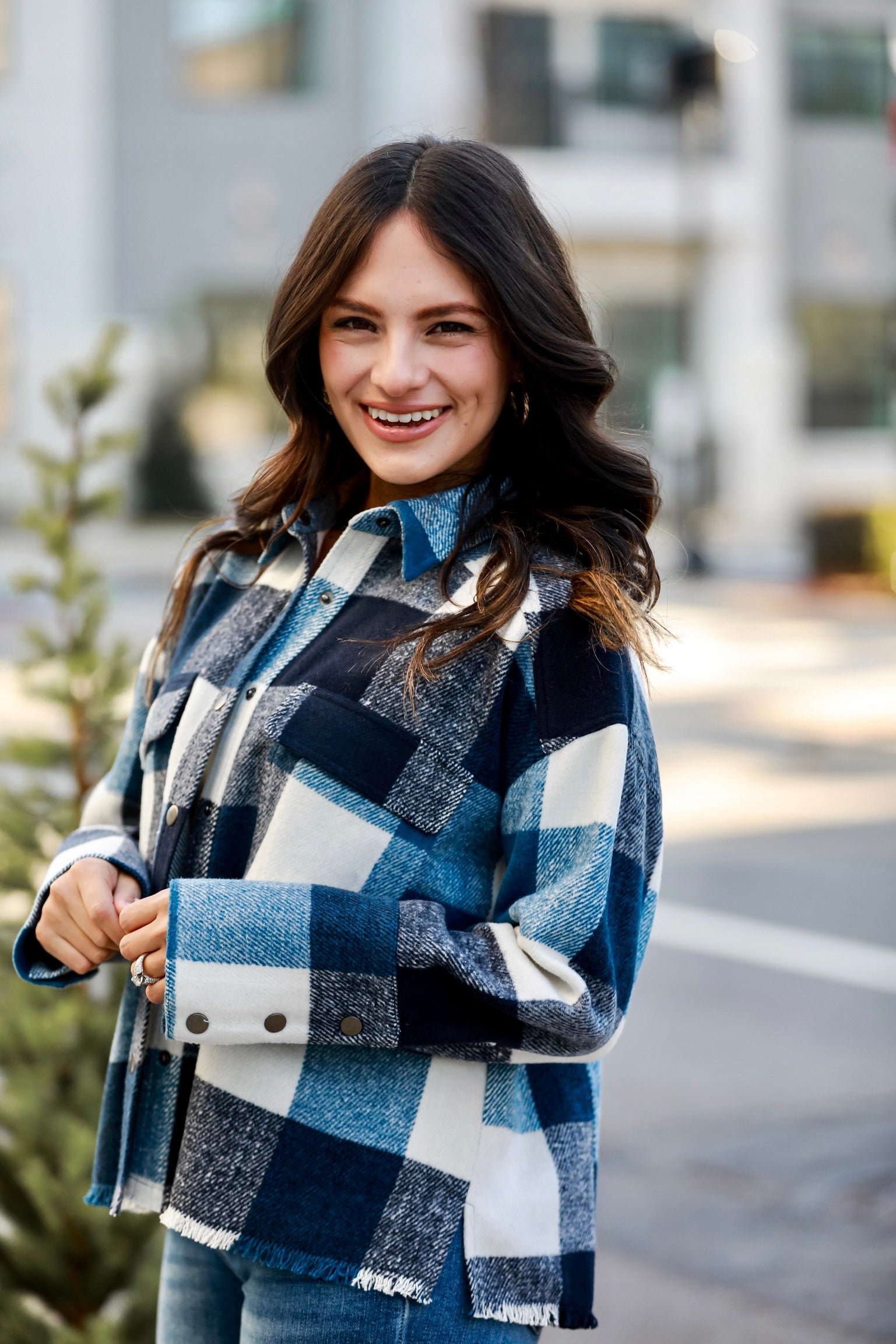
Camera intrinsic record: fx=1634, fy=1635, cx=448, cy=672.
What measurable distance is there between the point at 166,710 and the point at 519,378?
585 millimetres

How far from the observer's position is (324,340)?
1924mm

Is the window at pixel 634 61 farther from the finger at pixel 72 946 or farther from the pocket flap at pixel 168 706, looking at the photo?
the finger at pixel 72 946

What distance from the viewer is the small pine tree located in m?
2.77

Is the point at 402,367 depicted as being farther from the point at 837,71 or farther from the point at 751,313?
the point at 837,71

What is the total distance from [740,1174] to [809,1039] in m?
1.25

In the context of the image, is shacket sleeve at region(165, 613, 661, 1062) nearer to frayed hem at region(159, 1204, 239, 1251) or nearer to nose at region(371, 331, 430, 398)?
frayed hem at region(159, 1204, 239, 1251)

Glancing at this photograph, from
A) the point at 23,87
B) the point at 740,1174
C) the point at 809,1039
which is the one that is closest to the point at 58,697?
the point at 740,1174

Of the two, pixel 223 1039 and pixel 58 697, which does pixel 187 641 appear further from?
pixel 58 697

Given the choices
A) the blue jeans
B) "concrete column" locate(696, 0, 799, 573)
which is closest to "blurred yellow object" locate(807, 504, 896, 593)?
"concrete column" locate(696, 0, 799, 573)

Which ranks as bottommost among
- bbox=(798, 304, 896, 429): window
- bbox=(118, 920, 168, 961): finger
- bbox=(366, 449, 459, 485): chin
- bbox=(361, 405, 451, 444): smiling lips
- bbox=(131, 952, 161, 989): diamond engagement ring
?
bbox=(798, 304, 896, 429): window

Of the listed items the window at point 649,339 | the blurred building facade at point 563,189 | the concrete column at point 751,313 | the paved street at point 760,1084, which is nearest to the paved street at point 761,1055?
the paved street at point 760,1084

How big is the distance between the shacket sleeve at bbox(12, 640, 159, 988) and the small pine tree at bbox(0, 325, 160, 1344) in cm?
79

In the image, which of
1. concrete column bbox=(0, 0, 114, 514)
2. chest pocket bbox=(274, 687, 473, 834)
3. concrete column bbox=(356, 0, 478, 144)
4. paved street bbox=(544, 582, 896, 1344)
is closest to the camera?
chest pocket bbox=(274, 687, 473, 834)

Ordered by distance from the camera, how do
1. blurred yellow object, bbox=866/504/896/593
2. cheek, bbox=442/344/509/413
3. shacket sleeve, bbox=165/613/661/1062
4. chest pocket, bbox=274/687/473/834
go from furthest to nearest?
1. blurred yellow object, bbox=866/504/896/593
2. cheek, bbox=442/344/509/413
3. chest pocket, bbox=274/687/473/834
4. shacket sleeve, bbox=165/613/661/1062
